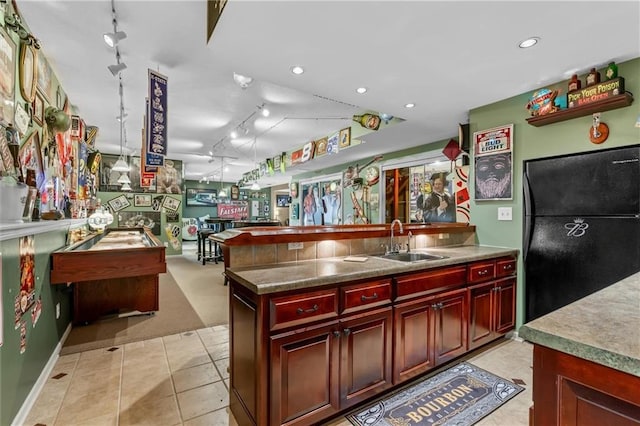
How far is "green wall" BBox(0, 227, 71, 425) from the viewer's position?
165 cm

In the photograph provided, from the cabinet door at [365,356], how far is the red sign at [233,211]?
1140 centimetres

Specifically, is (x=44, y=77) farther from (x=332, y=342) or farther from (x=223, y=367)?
(x=332, y=342)

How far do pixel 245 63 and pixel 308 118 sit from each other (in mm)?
2356

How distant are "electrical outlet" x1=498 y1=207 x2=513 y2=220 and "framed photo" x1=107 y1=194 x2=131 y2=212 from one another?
8.60 metres

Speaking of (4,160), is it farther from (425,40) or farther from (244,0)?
(425,40)

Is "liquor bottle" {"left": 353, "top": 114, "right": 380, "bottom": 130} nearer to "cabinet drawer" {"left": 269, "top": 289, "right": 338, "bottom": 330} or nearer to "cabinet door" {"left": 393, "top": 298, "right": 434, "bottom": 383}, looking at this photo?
"cabinet door" {"left": 393, "top": 298, "right": 434, "bottom": 383}

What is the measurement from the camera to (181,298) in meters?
4.65

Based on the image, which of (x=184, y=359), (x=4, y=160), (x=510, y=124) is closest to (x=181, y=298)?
(x=184, y=359)

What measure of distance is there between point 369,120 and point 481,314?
294cm

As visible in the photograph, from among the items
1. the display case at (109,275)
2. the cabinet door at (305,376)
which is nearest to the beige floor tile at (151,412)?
the cabinet door at (305,376)

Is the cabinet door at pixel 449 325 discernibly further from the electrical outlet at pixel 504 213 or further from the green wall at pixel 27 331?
the green wall at pixel 27 331

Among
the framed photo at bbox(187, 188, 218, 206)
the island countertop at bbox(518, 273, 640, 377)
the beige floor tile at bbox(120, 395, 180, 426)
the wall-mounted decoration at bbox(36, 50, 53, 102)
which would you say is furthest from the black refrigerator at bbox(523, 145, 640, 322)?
the framed photo at bbox(187, 188, 218, 206)

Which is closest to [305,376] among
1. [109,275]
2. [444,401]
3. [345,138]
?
[444,401]

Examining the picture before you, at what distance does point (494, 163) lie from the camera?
3277 mm
